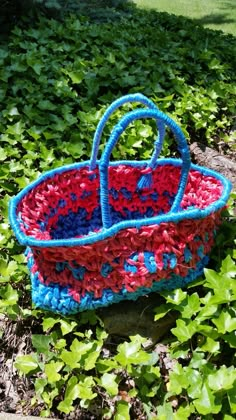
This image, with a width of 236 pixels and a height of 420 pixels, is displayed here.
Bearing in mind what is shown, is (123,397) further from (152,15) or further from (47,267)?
(152,15)

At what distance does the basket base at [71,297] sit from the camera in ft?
6.38

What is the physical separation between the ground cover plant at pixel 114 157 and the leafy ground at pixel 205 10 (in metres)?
2.58

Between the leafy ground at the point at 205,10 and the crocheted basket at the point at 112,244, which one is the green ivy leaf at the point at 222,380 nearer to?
the crocheted basket at the point at 112,244

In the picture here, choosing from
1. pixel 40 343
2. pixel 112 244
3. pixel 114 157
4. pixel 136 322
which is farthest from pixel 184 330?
pixel 114 157

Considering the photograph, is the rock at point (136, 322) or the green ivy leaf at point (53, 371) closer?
the green ivy leaf at point (53, 371)

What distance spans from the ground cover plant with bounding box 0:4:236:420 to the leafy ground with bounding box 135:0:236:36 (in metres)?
2.58

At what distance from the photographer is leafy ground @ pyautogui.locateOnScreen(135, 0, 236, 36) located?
771 cm

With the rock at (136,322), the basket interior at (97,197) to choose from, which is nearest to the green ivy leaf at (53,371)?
the rock at (136,322)

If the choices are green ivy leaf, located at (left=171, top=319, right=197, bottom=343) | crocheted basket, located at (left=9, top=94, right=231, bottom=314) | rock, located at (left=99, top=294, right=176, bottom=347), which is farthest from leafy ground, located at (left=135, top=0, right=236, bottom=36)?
green ivy leaf, located at (left=171, top=319, right=197, bottom=343)

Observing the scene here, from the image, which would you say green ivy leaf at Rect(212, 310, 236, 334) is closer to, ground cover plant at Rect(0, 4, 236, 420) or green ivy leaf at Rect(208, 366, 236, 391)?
ground cover plant at Rect(0, 4, 236, 420)

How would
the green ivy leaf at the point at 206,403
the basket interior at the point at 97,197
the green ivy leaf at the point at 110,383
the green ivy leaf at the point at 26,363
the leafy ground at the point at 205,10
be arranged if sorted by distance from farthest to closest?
the leafy ground at the point at 205,10, the basket interior at the point at 97,197, the green ivy leaf at the point at 26,363, the green ivy leaf at the point at 110,383, the green ivy leaf at the point at 206,403

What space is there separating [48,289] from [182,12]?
7.15m

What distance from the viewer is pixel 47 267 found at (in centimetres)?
193

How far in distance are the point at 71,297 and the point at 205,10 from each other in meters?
7.48
